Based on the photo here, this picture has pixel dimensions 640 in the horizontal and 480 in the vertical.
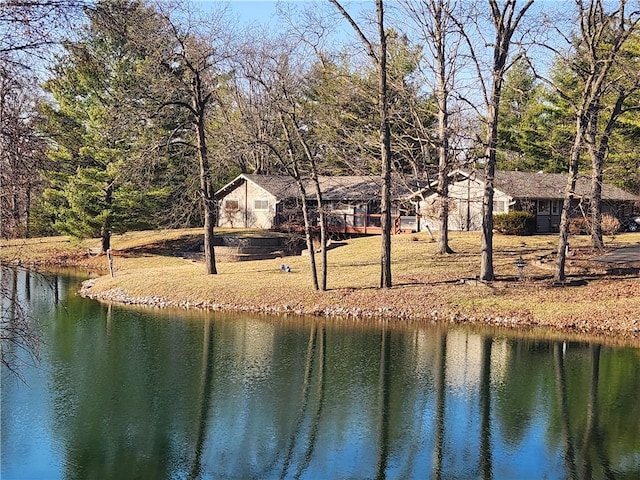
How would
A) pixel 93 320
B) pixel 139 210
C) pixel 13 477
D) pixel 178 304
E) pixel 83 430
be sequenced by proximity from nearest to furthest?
pixel 13 477 < pixel 83 430 < pixel 93 320 < pixel 178 304 < pixel 139 210

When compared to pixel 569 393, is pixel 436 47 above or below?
above

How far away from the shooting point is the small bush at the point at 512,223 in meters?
34.2

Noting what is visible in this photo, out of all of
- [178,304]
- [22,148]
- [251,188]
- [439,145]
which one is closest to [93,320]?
[178,304]

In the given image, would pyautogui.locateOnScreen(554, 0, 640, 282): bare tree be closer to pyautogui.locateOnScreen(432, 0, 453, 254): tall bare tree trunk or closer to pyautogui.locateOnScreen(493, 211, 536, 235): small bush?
pyautogui.locateOnScreen(432, 0, 453, 254): tall bare tree trunk

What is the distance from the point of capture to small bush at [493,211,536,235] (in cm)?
3416

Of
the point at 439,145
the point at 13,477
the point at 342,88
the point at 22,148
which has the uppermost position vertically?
the point at 342,88

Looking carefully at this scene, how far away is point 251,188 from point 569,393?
34.2 meters

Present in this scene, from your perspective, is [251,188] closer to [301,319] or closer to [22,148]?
[301,319]

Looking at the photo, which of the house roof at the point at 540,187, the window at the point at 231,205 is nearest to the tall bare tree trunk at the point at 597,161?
the house roof at the point at 540,187

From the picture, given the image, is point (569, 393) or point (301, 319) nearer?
point (569, 393)

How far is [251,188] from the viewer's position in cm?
4653

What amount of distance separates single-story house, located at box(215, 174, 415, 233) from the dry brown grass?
8.23 metres

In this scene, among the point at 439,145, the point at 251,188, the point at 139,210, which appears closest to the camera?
the point at 439,145

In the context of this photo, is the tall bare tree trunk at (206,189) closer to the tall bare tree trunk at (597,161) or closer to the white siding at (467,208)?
the white siding at (467,208)
